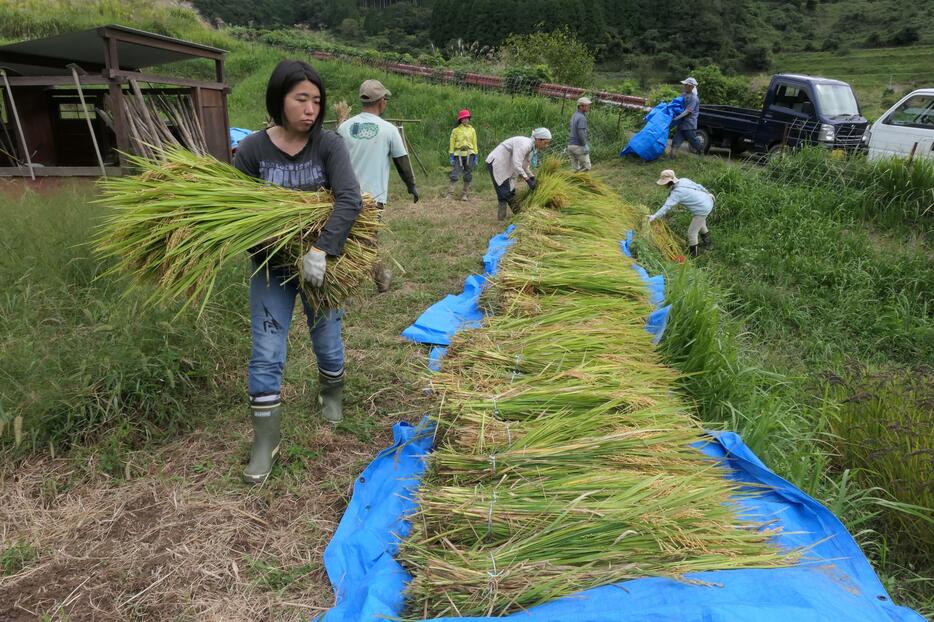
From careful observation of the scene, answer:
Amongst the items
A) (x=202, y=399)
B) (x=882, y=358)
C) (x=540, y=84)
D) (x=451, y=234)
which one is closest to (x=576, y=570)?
(x=202, y=399)

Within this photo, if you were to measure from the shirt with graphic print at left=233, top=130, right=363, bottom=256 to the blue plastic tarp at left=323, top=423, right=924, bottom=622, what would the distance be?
3.14 ft

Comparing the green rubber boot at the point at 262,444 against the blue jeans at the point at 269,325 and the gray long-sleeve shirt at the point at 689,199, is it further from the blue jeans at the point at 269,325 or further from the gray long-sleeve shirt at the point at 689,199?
the gray long-sleeve shirt at the point at 689,199

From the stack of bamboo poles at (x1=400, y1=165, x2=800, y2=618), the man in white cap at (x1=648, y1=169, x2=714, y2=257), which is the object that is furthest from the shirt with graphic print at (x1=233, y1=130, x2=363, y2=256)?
the man in white cap at (x1=648, y1=169, x2=714, y2=257)

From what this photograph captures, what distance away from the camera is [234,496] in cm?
211

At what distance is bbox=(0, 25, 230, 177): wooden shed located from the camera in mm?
5090

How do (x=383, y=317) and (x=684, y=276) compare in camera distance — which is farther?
(x=383, y=317)

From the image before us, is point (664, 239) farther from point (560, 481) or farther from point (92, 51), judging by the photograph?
point (92, 51)

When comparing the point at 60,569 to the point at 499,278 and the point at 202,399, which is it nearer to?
the point at 202,399

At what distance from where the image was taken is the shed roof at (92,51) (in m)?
5.09

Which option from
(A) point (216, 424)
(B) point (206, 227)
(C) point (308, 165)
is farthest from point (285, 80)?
(A) point (216, 424)

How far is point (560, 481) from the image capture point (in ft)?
5.37

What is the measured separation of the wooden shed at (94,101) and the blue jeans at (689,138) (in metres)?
7.35

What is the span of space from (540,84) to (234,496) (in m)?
13.7

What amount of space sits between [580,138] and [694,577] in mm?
8082
